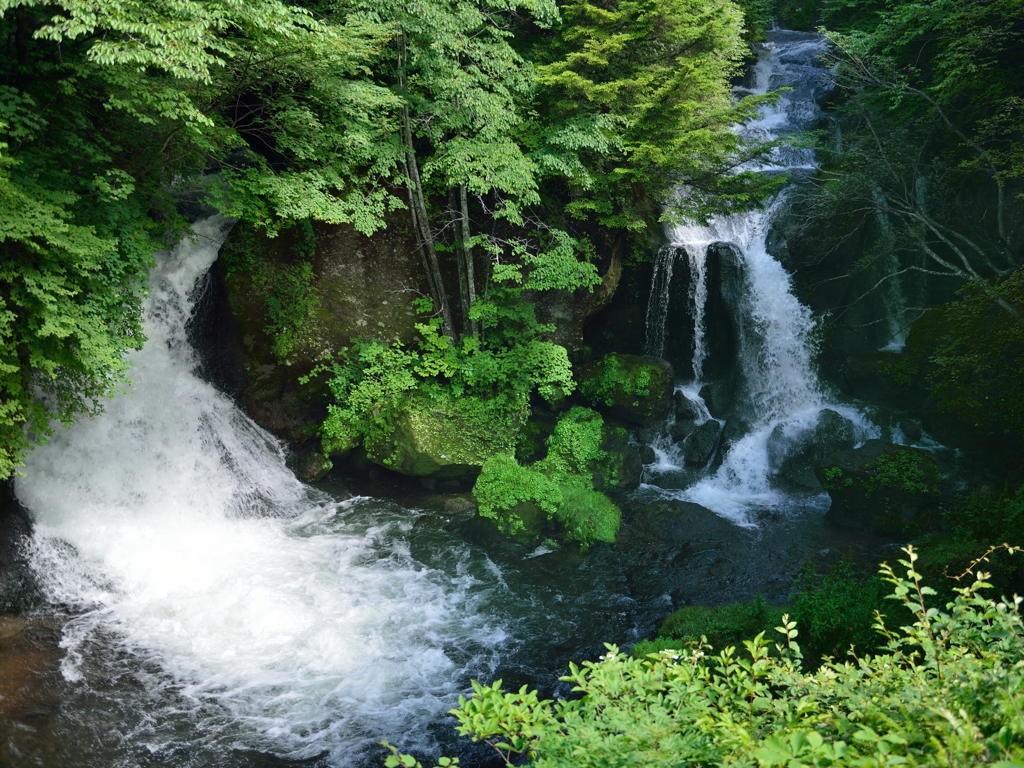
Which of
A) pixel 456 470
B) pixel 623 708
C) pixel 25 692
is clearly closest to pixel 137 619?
pixel 25 692

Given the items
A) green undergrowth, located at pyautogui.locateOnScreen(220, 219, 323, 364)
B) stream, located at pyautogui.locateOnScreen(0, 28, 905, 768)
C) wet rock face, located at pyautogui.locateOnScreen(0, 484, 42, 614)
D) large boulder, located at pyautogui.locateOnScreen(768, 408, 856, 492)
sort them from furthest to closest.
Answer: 1. large boulder, located at pyautogui.locateOnScreen(768, 408, 856, 492)
2. green undergrowth, located at pyautogui.locateOnScreen(220, 219, 323, 364)
3. wet rock face, located at pyautogui.locateOnScreen(0, 484, 42, 614)
4. stream, located at pyautogui.locateOnScreen(0, 28, 905, 768)

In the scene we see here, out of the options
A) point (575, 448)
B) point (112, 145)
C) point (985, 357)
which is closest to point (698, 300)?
point (575, 448)

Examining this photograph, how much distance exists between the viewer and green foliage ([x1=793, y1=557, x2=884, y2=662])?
517 centimetres

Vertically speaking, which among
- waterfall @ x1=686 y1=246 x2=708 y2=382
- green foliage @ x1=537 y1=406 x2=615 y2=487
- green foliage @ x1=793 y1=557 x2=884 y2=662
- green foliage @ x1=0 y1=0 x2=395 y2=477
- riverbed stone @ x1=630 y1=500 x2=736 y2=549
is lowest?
riverbed stone @ x1=630 y1=500 x2=736 y2=549

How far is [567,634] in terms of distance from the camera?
777 centimetres

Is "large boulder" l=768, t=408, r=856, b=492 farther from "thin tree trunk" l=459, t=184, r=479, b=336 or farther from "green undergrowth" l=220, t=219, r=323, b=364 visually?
"green undergrowth" l=220, t=219, r=323, b=364

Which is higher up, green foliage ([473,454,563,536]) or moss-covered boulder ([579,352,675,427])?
moss-covered boulder ([579,352,675,427])

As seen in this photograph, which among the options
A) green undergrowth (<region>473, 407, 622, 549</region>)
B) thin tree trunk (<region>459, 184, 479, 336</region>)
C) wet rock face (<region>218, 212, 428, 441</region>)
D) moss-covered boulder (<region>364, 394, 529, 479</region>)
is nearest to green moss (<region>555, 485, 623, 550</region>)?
green undergrowth (<region>473, 407, 622, 549</region>)

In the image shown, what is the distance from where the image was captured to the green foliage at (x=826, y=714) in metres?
1.68

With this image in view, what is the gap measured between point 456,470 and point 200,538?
4.37 metres

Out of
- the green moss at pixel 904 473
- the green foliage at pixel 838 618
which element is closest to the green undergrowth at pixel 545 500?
the green foliage at pixel 838 618

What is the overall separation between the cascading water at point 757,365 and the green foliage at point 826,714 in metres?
9.03

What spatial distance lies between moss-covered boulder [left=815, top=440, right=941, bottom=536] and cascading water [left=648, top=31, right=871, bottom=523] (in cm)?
122

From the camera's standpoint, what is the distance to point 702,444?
12.3m
